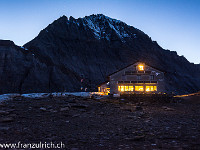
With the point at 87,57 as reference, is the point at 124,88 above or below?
below

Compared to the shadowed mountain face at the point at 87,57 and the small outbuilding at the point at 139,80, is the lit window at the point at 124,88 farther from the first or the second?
the shadowed mountain face at the point at 87,57

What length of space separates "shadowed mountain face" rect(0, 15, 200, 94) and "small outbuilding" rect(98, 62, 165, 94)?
4123cm

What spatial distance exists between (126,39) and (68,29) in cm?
4401

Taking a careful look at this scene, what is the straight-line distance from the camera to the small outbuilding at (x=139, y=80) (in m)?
38.9

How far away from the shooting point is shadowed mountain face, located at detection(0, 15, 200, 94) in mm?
74125

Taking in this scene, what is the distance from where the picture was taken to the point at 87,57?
102 meters

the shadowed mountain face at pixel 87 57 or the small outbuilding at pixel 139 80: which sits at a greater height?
the shadowed mountain face at pixel 87 57

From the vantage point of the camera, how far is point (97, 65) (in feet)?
325

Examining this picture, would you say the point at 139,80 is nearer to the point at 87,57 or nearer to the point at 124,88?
the point at 124,88

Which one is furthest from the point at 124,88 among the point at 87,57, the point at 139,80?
the point at 87,57

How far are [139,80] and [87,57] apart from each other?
219 ft

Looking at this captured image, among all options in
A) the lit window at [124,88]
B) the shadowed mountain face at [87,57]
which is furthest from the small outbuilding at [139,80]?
the shadowed mountain face at [87,57]

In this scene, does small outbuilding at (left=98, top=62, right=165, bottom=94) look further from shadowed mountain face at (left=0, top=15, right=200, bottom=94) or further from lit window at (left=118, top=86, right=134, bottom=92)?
shadowed mountain face at (left=0, top=15, right=200, bottom=94)

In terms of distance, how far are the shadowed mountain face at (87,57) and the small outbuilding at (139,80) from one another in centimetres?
4123
